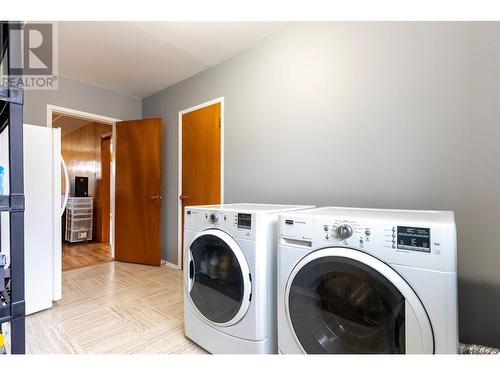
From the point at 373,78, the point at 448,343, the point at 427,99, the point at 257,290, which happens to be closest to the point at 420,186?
the point at 427,99

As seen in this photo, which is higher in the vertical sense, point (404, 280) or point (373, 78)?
point (373, 78)

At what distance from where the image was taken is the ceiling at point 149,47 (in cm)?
188

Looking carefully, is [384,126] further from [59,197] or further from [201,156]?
[59,197]

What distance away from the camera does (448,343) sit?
0.76 meters

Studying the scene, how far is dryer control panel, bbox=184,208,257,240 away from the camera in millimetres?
1216

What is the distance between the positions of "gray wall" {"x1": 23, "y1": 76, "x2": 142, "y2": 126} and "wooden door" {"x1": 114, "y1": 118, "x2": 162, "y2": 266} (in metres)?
0.24

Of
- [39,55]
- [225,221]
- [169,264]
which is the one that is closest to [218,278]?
[225,221]

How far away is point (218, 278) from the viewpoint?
1.35 metres

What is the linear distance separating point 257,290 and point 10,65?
127 cm

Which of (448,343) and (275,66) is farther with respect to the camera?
(275,66)

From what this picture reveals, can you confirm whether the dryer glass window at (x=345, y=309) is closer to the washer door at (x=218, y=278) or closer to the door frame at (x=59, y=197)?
the washer door at (x=218, y=278)

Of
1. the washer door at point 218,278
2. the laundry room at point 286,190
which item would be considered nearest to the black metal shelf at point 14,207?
the laundry room at point 286,190
